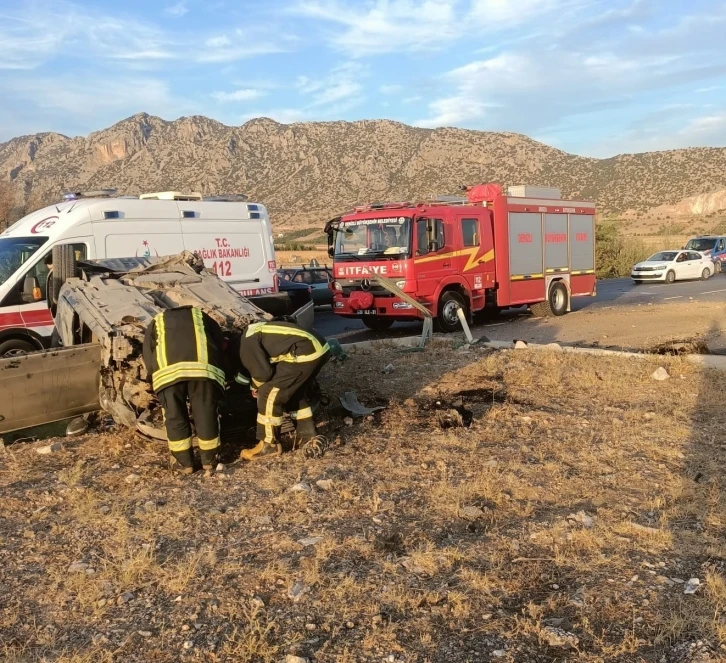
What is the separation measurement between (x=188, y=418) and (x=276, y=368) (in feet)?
2.53

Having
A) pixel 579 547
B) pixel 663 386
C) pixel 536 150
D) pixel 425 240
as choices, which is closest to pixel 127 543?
pixel 579 547

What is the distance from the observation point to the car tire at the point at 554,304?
1571 cm

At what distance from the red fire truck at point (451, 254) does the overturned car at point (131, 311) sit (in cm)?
532

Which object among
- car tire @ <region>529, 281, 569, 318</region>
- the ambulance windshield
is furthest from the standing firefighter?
car tire @ <region>529, 281, 569, 318</region>

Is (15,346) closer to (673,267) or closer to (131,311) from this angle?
(131,311)

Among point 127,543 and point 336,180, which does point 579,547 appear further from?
point 336,180

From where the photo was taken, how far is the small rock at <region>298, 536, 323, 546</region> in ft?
13.5

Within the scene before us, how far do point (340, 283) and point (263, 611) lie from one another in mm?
10120

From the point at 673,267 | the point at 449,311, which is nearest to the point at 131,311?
the point at 449,311

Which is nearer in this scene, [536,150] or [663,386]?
[663,386]

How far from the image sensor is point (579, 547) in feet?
13.0

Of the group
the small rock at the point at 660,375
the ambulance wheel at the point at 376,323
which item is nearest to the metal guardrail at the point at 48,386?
the small rock at the point at 660,375

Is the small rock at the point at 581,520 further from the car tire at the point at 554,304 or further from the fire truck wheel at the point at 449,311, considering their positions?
the car tire at the point at 554,304

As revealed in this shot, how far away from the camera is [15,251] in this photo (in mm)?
9070
